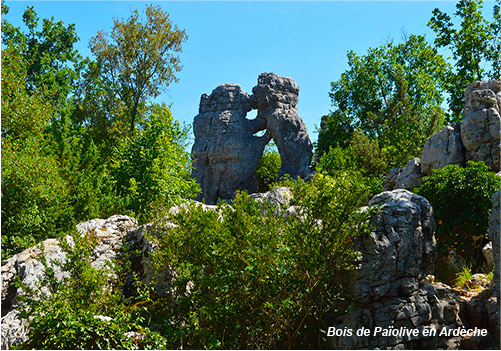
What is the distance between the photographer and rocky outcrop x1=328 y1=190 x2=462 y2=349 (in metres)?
6.11

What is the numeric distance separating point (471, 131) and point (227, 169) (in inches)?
479

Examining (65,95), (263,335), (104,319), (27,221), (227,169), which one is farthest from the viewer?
(65,95)

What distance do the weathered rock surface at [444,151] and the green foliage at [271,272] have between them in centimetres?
825

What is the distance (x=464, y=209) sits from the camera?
373 inches

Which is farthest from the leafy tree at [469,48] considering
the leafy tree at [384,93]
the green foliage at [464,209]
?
the green foliage at [464,209]

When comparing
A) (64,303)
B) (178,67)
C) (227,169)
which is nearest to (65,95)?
(178,67)

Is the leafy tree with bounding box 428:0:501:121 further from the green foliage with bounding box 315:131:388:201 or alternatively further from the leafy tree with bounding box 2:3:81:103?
the leafy tree with bounding box 2:3:81:103

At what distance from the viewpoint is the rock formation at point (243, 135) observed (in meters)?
22.6

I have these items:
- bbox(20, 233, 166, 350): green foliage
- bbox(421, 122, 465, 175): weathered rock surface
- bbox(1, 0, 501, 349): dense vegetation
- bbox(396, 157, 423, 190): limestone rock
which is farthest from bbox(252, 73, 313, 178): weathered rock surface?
bbox(20, 233, 166, 350): green foliage

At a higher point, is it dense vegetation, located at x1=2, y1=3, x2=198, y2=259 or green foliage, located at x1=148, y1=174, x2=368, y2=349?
dense vegetation, located at x1=2, y1=3, x2=198, y2=259

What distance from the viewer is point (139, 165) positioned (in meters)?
10.5

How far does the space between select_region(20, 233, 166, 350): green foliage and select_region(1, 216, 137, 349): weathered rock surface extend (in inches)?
9.7

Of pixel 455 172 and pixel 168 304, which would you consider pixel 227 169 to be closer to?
pixel 455 172

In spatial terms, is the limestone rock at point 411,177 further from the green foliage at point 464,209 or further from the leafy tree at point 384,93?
the leafy tree at point 384,93
